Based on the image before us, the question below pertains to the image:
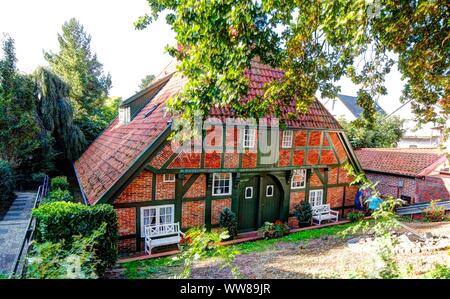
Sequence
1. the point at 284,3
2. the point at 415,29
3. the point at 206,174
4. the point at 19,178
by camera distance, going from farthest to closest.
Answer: the point at 19,178 < the point at 206,174 < the point at 415,29 < the point at 284,3

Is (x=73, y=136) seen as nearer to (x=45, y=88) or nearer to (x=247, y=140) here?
(x=45, y=88)

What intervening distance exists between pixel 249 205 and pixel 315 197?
339 cm

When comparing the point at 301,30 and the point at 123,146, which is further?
the point at 123,146

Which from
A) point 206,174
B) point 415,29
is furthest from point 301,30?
point 206,174

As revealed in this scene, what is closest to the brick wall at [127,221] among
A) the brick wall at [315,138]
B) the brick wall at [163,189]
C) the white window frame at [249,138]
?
the brick wall at [163,189]

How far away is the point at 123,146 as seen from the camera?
386 inches

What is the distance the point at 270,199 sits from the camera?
35.8ft

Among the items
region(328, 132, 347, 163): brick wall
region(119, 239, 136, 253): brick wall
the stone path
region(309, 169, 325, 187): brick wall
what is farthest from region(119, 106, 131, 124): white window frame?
region(328, 132, 347, 163): brick wall

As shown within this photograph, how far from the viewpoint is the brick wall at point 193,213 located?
29.6 ft

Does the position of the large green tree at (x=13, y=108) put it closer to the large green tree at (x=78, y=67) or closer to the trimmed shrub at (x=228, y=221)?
the trimmed shrub at (x=228, y=221)

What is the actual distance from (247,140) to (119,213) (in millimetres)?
5062

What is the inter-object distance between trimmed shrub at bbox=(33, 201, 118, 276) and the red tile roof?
16112 millimetres

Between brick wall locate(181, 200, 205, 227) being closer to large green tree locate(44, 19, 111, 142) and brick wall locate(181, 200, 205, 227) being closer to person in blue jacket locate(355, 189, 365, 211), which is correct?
person in blue jacket locate(355, 189, 365, 211)

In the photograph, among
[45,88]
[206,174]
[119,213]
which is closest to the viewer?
[119,213]
